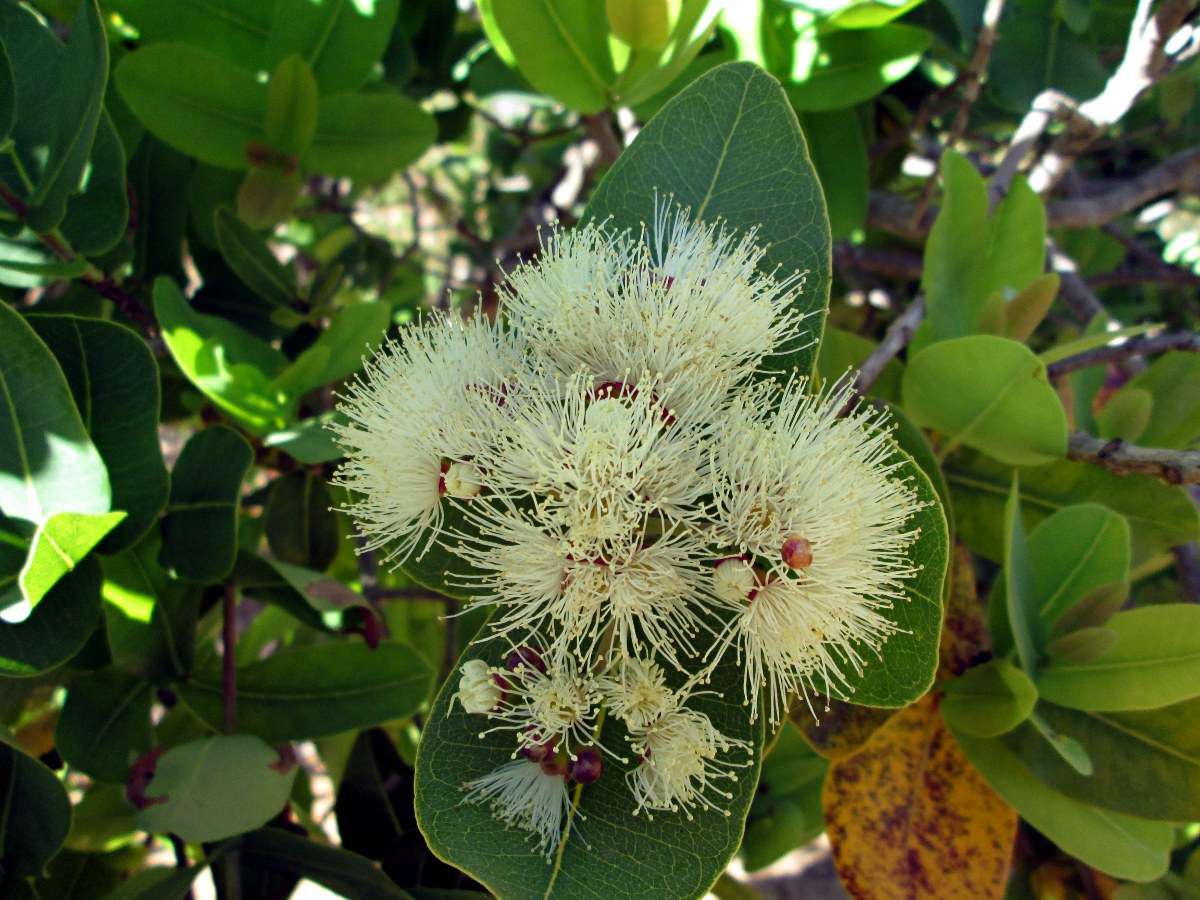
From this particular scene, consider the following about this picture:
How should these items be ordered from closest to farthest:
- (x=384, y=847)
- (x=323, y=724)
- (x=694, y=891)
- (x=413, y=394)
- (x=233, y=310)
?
(x=694, y=891) < (x=413, y=394) < (x=323, y=724) < (x=384, y=847) < (x=233, y=310)

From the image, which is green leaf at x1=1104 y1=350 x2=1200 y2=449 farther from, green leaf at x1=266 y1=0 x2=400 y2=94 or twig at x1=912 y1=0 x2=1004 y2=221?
green leaf at x1=266 y1=0 x2=400 y2=94

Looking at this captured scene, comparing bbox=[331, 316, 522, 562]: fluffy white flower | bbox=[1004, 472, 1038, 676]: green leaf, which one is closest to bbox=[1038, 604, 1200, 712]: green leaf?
bbox=[1004, 472, 1038, 676]: green leaf

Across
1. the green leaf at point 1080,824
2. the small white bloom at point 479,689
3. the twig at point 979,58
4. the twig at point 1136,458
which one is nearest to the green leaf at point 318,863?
the small white bloom at point 479,689

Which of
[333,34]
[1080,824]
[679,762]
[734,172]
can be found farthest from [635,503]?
[333,34]

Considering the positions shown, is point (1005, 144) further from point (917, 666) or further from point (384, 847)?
point (384, 847)

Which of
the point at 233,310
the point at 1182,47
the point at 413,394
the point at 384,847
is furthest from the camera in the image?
the point at 233,310

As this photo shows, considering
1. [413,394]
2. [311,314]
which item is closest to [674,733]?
[413,394]

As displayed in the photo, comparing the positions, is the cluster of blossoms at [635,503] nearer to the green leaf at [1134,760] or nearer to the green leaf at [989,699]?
the green leaf at [989,699]
